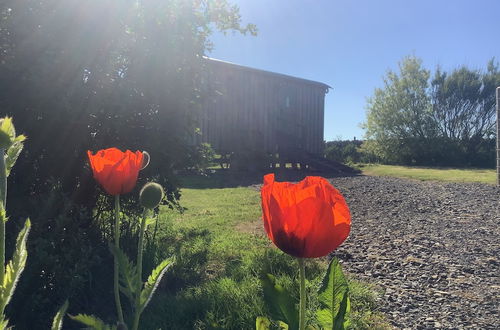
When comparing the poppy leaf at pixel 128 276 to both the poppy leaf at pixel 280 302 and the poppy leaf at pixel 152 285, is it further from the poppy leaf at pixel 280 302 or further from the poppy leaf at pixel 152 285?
the poppy leaf at pixel 280 302

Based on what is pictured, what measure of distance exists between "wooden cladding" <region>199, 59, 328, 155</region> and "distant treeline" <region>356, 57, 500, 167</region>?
6.90 metres

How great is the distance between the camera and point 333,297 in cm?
90

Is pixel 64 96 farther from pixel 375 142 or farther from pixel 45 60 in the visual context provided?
pixel 375 142

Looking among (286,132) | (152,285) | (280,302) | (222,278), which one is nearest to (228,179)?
(286,132)

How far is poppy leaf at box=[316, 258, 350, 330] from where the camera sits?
87cm

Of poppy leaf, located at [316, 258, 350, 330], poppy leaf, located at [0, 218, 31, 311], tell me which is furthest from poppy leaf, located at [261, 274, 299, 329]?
poppy leaf, located at [0, 218, 31, 311]

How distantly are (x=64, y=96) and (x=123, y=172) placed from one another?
6.39ft

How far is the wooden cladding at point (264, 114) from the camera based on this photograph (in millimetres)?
14055

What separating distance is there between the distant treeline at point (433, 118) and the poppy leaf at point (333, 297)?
22034 mm

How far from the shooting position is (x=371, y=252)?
3.95 m

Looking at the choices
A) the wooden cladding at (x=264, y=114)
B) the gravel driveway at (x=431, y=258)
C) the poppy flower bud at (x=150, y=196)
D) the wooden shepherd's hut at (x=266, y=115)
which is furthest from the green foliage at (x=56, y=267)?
the wooden shepherd's hut at (x=266, y=115)

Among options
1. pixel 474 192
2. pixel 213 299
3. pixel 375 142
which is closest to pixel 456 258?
pixel 213 299

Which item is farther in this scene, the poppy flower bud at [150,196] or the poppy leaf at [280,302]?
the poppy flower bud at [150,196]

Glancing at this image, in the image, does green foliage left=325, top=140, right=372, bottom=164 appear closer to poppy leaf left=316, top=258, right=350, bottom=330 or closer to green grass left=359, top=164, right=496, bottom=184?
green grass left=359, top=164, right=496, bottom=184
